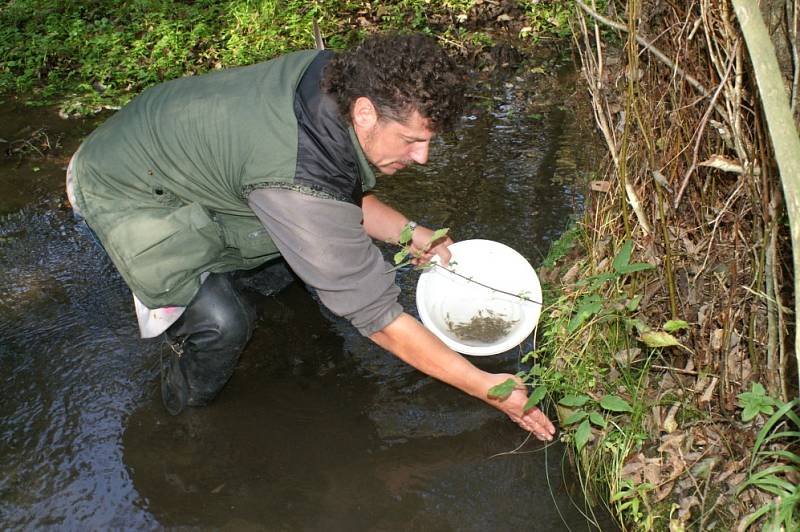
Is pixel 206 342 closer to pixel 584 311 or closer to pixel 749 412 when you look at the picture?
pixel 584 311

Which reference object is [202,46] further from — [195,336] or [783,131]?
[783,131]

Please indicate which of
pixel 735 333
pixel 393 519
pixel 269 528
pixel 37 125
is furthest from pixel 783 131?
pixel 37 125

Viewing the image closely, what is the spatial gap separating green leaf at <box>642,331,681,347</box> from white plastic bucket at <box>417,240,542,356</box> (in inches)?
21.3

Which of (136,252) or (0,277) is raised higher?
(136,252)

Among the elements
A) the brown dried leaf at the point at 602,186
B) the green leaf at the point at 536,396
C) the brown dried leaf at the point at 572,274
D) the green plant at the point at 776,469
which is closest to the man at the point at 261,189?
the green leaf at the point at 536,396

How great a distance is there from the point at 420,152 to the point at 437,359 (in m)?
0.71

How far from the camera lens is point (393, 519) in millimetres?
2705

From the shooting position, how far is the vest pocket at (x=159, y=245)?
2789 mm

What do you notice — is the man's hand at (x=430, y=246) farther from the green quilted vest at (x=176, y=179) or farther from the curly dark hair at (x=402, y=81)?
the curly dark hair at (x=402, y=81)

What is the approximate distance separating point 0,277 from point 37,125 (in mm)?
1967

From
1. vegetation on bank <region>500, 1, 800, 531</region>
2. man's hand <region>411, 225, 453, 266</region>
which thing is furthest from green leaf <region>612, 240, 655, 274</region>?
man's hand <region>411, 225, 453, 266</region>

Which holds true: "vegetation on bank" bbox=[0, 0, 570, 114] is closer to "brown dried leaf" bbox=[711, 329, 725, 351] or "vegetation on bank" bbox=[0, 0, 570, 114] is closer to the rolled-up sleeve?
the rolled-up sleeve

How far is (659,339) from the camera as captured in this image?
8.15 feet

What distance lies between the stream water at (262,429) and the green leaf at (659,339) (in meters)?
0.63
